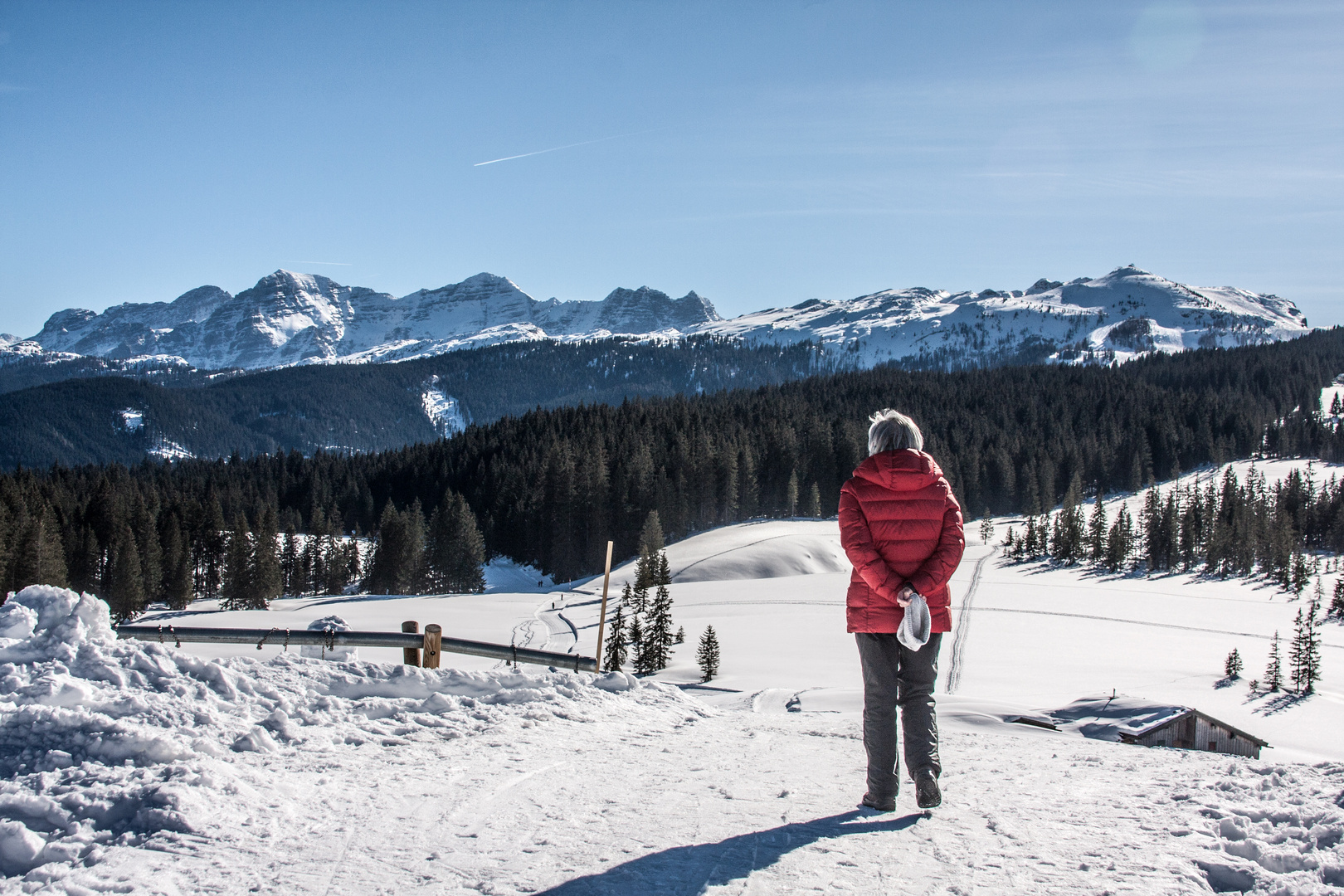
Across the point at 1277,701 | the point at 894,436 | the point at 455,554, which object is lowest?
the point at 1277,701

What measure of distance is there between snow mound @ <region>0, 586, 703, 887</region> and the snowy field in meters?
0.02

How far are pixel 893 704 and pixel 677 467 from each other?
74690mm

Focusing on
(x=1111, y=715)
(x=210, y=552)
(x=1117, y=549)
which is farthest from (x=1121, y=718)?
(x=210, y=552)

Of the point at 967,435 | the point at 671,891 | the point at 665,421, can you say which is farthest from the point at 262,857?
the point at 967,435

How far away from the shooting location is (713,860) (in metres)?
4.61

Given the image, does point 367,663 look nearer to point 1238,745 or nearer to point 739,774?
point 739,774

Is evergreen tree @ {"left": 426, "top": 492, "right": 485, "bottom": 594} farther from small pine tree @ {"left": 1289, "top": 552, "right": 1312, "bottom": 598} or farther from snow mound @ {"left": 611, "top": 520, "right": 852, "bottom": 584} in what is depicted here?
small pine tree @ {"left": 1289, "top": 552, "right": 1312, "bottom": 598}

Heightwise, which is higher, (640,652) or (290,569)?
(640,652)

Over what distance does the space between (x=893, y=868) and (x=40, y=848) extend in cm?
473

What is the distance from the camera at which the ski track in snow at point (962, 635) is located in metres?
27.9

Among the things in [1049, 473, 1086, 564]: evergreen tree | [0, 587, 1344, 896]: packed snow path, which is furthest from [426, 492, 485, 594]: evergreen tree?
[0, 587, 1344, 896]: packed snow path

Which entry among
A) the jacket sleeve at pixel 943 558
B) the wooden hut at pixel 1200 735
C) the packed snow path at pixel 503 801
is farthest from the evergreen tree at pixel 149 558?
the jacket sleeve at pixel 943 558

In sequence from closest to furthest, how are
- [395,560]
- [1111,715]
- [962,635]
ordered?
[1111,715]
[962,635]
[395,560]

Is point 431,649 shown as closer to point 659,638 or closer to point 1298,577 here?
point 659,638
